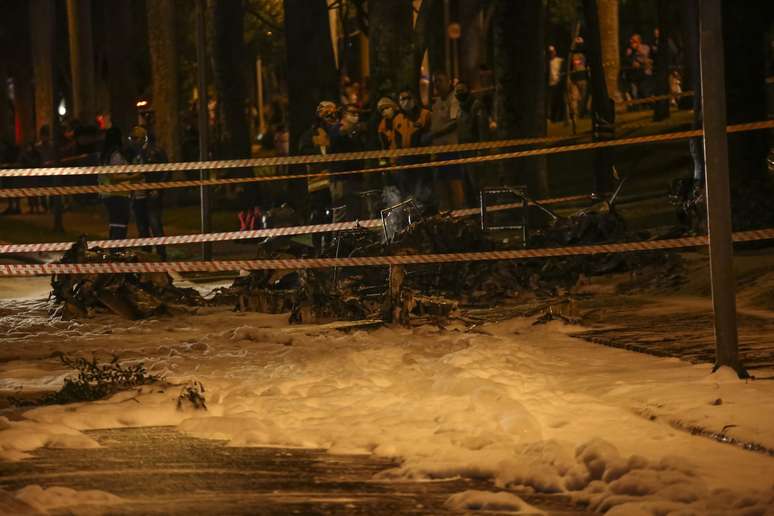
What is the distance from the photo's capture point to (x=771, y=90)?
30.6 meters

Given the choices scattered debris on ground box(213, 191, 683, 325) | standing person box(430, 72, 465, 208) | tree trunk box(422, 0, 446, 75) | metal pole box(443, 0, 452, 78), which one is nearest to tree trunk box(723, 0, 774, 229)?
scattered debris on ground box(213, 191, 683, 325)

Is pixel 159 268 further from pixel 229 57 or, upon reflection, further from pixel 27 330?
pixel 229 57

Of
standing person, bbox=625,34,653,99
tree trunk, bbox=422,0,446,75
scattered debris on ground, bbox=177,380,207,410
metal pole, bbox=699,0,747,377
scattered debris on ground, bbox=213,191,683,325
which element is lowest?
scattered debris on ground, bbox=177,380,207,410

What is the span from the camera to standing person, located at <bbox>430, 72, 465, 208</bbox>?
2011cm

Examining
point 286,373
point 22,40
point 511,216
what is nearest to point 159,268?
point 286,373

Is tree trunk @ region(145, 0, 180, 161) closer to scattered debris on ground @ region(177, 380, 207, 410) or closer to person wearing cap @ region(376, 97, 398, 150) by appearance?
person wearing cap @ region(376, 97, 398, 150)

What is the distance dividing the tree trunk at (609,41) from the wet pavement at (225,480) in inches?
986

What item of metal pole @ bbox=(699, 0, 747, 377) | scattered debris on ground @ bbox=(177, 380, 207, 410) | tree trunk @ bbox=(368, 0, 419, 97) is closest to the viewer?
metal pole @ bbox=(699, 0, 747, 377)

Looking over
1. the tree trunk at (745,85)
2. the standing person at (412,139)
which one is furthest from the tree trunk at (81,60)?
the tree trunk at (745,85)

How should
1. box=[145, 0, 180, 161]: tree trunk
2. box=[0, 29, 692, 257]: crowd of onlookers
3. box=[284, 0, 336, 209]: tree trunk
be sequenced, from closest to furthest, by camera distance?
box=[0, 29, 692, 257]: crowd of onlookers < box=[284, 0, 336, 209]: tree trunk < box=[145, 0, 180, 161]: tree trunk

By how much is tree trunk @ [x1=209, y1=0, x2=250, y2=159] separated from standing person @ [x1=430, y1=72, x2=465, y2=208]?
8869 millimetres

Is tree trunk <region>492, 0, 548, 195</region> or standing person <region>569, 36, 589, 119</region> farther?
standing person <region>569, 36, 589, 119</region>

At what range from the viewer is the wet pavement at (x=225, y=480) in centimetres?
663

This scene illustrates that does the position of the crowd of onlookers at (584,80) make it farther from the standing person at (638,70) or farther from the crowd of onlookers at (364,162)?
the crowd of onlookers at (364,162)
